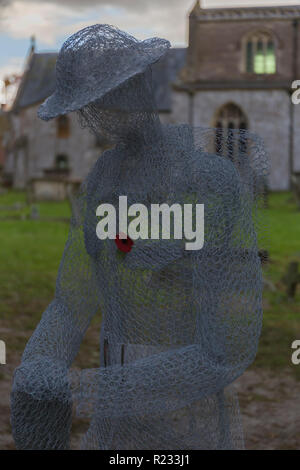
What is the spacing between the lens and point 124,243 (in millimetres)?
2465

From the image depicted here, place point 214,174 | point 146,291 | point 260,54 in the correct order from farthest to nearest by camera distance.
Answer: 1. point 260,54
2. point 146,291
3. point 214,174

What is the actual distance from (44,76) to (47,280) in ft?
95.9

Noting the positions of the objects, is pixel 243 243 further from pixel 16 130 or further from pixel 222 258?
pixel 16 130

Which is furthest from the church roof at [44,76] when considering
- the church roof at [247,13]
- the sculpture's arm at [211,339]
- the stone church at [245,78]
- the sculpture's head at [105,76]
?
the sculpture's arm at [211,339]

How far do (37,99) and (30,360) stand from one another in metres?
35.8

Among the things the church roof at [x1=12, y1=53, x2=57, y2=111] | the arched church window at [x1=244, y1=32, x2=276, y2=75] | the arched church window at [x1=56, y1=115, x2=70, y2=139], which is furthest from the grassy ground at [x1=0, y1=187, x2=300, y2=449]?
the church roof at [x1=12, y1=53, x2=57, y2=111]

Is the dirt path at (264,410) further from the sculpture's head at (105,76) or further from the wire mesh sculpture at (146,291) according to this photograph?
the sculpture's head at (105,76)

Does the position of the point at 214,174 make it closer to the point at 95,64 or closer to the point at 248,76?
the point at 95,64

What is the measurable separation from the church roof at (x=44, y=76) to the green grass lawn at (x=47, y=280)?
16.4 metres

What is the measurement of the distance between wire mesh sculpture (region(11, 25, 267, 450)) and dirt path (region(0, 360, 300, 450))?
2.22 metres

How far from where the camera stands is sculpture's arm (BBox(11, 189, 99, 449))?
2221mm

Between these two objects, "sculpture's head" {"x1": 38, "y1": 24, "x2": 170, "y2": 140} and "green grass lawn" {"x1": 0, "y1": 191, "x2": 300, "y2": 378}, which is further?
"green grass lawn" {"x1": 0, "y1": 191, "x2": 300, "y2": 378}

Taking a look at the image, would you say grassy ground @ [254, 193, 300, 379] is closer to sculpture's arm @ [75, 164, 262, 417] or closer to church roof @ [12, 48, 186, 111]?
sculpture's arm @ [75, 164, 262, 417]

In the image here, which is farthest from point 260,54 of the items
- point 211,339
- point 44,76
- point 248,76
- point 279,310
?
point 211,339
